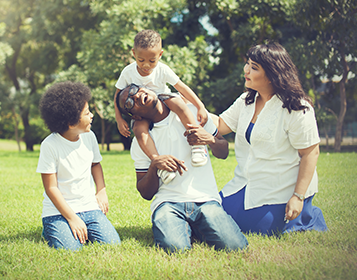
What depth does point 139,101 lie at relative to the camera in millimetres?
2893

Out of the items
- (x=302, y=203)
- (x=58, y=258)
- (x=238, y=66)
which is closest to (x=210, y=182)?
(x=302, y=203)

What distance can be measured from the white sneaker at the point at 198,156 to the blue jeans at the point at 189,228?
37cm

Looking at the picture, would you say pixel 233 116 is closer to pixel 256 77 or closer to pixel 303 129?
pixel 256 77

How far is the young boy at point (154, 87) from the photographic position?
2926 millimetres

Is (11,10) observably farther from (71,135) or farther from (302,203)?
(302,203)

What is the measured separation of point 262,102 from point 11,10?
78.1 ft

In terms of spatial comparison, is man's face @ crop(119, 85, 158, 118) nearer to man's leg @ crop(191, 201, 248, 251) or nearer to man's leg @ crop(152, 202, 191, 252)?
man's leg @ crop(152, 202, 191, 252)

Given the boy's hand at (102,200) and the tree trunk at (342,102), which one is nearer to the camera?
the boy's hand at (102,200)

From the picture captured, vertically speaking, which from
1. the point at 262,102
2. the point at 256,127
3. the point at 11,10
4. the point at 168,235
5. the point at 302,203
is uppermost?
the point at 11,10

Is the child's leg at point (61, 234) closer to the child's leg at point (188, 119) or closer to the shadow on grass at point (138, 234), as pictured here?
the shadow on grass at point (138, 234)

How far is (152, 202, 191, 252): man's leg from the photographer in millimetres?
2777

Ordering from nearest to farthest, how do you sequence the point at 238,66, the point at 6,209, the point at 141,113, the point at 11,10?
1. the point at 141,113
2. the point at 6,209
3. the point at 238,66
4. the point at 11,10

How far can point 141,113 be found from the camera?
2.96 meters

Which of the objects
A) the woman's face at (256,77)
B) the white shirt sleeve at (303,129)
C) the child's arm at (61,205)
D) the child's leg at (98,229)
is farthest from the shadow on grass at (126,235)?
the woman's face at (256,77)
